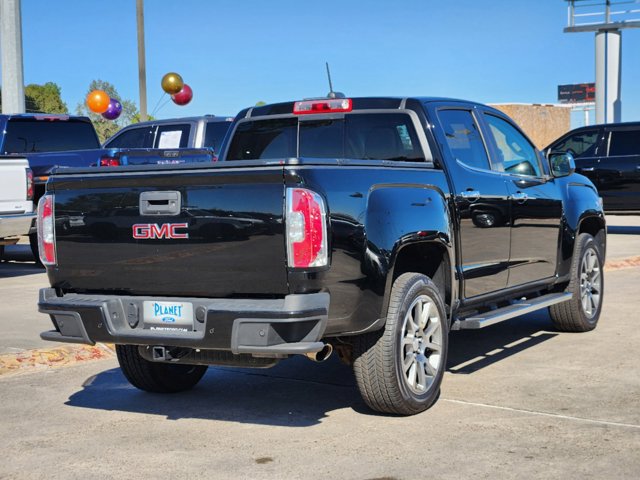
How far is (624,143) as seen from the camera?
18.7m

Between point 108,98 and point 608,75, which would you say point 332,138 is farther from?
point 608,75

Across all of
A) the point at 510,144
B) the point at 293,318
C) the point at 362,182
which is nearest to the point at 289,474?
the point at 293,318

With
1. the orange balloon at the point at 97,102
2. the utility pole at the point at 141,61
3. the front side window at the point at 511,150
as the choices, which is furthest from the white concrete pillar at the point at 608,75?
the front side window at the point at 511,150

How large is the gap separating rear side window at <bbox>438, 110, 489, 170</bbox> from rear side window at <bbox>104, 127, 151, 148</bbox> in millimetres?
10163

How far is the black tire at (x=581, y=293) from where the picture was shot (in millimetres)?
8430

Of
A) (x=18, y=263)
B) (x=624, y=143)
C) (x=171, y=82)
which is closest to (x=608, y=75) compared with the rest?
(x=171, y=82)

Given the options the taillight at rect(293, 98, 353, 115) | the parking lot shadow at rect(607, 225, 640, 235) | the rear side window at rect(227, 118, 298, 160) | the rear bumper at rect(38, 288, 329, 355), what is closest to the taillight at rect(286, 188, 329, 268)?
the rear bumper at rect(38, 288, 329, 355)

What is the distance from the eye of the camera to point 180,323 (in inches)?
209

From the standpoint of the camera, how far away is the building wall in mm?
58219

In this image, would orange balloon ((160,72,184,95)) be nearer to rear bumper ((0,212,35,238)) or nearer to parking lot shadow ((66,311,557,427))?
rear bumper ((0,212,35,238))

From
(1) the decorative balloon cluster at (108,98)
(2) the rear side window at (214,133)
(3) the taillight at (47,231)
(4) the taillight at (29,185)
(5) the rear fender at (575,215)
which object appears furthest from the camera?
(1) the decorative balloon cluster at (108,98)

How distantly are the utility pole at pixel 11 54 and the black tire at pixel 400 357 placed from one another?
49.8 ft

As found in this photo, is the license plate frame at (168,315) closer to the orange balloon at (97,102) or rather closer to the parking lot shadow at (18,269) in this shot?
the parking lot shadow at (18,269)

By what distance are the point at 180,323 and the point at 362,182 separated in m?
1.21
